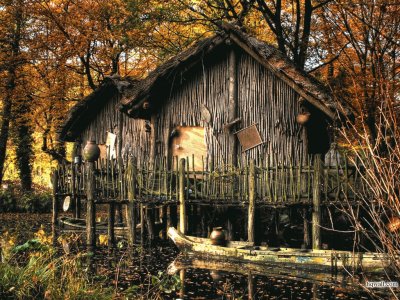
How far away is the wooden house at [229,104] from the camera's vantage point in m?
14.9

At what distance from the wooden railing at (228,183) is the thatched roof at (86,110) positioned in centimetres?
468

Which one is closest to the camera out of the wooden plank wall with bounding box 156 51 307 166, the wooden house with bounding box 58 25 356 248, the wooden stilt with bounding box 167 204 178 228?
the wooden house with bounding box 58 25 356 248

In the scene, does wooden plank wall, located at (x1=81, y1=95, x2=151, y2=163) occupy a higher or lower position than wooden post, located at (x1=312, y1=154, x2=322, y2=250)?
higher

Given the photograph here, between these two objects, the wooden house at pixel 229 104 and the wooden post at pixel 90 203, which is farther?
the wooden house at pixel 229 104

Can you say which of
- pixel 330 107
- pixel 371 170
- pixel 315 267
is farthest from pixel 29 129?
pixel 371 170

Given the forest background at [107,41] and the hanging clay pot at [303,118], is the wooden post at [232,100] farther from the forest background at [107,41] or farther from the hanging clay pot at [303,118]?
the forest background at [107,41]

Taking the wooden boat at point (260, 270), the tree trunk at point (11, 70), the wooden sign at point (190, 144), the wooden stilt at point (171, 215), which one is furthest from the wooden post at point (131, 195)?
the tree trunk at point (11, 70)

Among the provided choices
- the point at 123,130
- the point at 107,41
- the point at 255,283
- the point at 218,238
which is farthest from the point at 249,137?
the point at 107,41

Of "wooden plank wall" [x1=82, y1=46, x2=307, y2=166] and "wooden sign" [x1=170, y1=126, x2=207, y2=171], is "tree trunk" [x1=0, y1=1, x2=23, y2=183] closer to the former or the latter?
"wooden plank wall" [x1=82, y1=46, x2=307, y2=166]

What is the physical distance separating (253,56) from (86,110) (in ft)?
27.8

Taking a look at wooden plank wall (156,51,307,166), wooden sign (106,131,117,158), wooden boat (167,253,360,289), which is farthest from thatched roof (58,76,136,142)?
wooden boat (167,253,360,289)

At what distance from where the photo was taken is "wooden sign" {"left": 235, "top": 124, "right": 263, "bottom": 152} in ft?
50.5

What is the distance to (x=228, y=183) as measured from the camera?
13.5m

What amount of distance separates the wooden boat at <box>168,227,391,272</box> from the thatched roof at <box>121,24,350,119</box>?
3.95 meters
